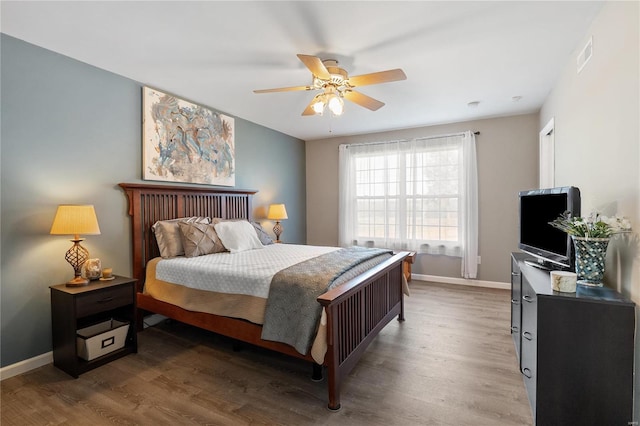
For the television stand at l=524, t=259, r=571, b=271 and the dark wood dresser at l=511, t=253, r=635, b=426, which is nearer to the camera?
the dark wood dresser at l=511, t=253, r=635, b=426

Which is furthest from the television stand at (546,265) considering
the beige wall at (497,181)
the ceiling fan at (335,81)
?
the beige wall at (497,181)

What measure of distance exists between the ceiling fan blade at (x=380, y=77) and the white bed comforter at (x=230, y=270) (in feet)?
5.20

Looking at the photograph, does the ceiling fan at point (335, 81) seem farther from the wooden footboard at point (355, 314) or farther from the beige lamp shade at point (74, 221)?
the beige lamp shade at point (74, 221)

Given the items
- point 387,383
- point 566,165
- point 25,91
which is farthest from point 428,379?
point 25,91

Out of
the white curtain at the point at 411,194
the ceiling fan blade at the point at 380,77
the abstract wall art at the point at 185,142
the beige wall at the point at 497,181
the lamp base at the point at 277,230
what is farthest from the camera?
the lamp base at the point at 277,230

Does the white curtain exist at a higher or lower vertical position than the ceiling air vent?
lower

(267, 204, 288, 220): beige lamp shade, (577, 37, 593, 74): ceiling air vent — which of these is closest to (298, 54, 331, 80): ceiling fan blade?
(577, 37, 593, 74): ceiling air vent

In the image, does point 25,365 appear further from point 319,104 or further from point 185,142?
point 319,104

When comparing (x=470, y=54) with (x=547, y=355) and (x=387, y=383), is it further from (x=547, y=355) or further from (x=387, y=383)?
(x=387, y=383)

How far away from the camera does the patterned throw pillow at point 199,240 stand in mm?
3047

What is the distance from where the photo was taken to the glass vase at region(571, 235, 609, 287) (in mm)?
1632

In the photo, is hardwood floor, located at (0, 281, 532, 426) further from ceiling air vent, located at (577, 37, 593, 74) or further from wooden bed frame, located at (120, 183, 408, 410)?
ceiling air vent, located at (577, 37, 593, 74)

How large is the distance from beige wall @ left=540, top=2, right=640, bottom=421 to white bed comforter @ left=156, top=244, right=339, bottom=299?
2.12 meters

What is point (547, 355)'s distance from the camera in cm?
154
